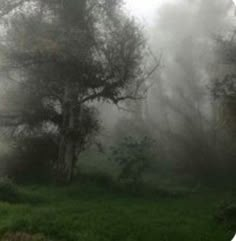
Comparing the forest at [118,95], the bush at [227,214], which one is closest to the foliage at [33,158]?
the forest at [118,95]

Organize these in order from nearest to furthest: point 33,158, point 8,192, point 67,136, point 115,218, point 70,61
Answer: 1. point 115,218
2. point 8,192
3. point 70,61
4. point 67,136
5. point 33,158

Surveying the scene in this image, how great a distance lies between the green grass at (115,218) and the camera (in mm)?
9469

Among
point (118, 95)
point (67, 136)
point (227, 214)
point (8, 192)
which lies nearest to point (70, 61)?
point (118, 95)

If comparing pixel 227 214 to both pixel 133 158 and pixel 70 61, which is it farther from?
pixel 70 61

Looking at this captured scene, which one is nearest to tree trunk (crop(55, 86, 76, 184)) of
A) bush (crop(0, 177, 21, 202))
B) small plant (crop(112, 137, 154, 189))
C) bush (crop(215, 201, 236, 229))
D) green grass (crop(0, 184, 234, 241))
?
small plant (crop(112, 137, 154, 189))

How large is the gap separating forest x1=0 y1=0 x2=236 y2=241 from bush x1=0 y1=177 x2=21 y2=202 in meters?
1.77

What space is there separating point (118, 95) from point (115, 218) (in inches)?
329

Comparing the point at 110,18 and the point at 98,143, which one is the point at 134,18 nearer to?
the point at 110,18

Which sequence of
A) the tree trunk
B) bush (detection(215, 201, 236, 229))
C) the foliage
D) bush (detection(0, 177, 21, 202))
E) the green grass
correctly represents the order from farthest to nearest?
the tree trunk, the foliage, bush (detection(0, 177, 21, 202)), bush (detection(215, 201, 236, 229)), the green grass

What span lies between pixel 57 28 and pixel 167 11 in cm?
366

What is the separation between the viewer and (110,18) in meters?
18.3

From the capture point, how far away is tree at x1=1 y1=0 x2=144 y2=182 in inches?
693

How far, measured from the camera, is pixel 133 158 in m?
15.9

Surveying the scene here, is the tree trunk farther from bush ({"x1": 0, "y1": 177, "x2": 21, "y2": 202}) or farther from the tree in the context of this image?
bush ({"x1": 0, "y1": 177, "x2": 21, "y2": 202})
